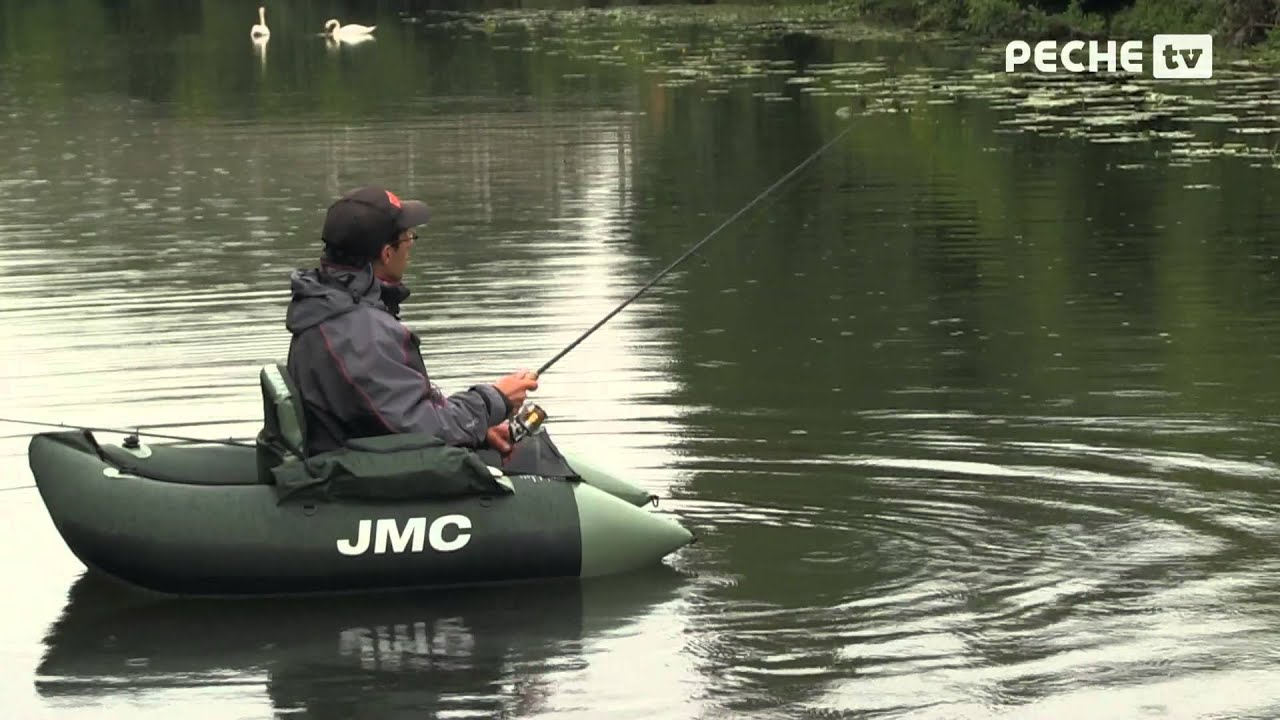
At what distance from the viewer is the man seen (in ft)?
21.8

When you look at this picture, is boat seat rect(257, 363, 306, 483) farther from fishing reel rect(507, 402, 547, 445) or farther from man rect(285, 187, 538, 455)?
fishing reel rect(507, 402, 547, 445)

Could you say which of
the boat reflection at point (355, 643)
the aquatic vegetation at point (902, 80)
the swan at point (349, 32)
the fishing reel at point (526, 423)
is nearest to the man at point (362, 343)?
the fishing reel at point (526, 423)

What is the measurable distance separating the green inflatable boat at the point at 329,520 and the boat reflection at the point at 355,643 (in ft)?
0.25

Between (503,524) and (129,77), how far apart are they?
28.6 m

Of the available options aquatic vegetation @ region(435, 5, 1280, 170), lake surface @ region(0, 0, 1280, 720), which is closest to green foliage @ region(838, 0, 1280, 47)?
aquatic vegetation @ region(435, 5, 1280, 170)

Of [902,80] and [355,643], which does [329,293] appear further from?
[902,80]

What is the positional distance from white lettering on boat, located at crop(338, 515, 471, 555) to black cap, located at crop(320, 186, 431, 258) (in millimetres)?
813

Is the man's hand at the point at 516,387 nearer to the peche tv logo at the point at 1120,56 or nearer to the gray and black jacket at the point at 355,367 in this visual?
the gray and black jacket at the point at 355,367

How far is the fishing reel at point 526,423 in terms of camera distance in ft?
23.1

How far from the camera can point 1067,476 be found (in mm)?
8133

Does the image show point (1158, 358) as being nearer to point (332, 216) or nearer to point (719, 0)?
point (332, 216)

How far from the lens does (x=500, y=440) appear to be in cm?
707

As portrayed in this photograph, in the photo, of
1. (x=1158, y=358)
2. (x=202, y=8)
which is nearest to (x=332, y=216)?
(x=1158, y=358)

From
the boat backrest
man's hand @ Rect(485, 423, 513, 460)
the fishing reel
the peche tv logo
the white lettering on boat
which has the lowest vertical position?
the white lettering on boat
